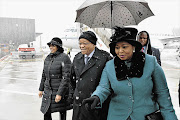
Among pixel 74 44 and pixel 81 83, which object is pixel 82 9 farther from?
pixel 74 44

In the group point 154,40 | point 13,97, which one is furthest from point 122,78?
point 154,40

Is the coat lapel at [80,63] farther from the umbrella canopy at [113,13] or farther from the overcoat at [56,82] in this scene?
the umbrella canopy at [113,13]

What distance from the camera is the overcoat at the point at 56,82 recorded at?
3457mm

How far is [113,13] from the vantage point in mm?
3787

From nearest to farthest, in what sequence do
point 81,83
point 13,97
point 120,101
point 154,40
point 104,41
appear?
point 120,101 → point 81,83 → point 13,97 → point 104,41 → point 154,40

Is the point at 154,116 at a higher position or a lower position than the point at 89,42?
lower

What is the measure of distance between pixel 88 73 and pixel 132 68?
0.85 meters

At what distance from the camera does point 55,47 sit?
11.8 feet

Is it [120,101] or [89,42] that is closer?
[120,101]

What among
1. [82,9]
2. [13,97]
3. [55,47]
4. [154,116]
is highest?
[82,9]

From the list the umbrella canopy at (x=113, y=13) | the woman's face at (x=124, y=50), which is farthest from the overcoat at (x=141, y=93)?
the umbrella canopy at (x=113, y=13)

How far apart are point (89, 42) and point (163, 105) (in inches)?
50.9

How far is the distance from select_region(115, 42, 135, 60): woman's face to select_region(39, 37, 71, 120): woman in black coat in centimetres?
189

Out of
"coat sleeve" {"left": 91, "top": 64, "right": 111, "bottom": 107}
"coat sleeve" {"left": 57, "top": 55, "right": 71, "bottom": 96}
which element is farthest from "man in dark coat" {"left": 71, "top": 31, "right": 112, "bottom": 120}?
"coat sleeve" {"left": 57, "top": 55, "right": 71, "bottom": 96}
